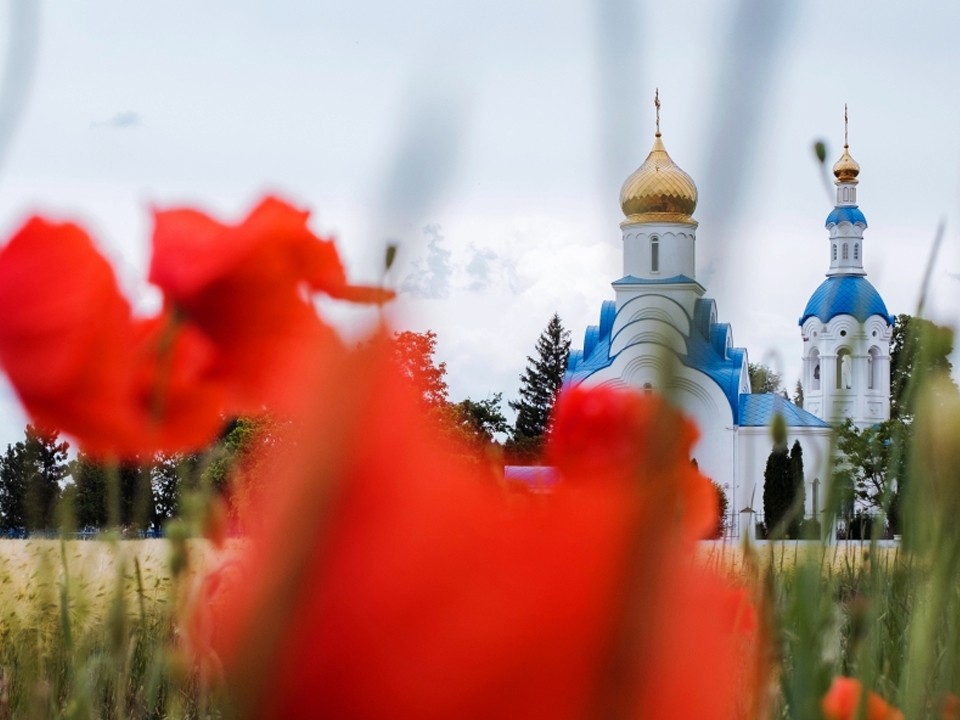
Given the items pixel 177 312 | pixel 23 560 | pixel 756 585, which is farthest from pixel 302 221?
pixel 23 560

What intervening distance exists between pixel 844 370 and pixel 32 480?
0.32 m

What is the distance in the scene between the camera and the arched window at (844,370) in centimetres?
31

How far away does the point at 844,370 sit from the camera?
345 mm

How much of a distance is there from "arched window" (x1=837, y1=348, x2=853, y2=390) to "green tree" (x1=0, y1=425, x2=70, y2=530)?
0.81ft

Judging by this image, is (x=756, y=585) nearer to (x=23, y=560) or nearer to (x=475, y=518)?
(x=475, y=518)

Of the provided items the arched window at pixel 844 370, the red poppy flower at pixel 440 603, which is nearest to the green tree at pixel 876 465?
the arched window at pixel 844 370

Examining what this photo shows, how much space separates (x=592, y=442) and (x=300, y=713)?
16 centimetres

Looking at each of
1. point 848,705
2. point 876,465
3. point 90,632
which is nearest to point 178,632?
point 848,705

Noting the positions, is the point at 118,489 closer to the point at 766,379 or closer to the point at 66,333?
the point at 66,333

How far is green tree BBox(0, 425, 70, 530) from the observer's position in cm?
44

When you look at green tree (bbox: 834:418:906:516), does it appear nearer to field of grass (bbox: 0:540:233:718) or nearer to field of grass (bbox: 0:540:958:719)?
field of grass (bbox: 0:540:958:719)

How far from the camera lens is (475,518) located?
0.63 ft

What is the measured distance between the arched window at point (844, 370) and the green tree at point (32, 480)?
247 mm

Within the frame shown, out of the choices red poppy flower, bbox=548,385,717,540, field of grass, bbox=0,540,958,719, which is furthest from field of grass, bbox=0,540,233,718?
red poppy flower, bbox=548,385,717,540
